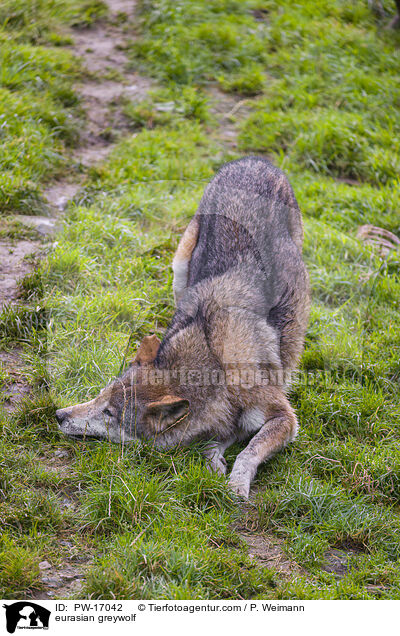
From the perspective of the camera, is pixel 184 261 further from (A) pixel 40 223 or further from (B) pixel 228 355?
(A) pixel 40 223

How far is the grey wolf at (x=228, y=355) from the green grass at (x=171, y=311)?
0.20 meters

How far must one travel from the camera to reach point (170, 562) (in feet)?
11.3

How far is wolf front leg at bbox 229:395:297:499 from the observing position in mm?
Result: 4191

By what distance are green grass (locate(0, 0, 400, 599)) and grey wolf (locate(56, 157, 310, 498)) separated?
0.20 metres

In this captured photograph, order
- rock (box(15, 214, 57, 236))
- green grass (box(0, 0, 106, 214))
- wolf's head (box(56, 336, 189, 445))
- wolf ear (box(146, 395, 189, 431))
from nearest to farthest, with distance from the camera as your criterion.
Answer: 1. wolf ear (box(146, 395, 189, 431))
2. wolf's head (box(56, 336, 189, 445))
3. rock (box(15, 214, 57, 236))
4. green grass (box(0, 0, 106, 214))

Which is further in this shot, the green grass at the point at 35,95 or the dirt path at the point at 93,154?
the green grass at the point at 35,95

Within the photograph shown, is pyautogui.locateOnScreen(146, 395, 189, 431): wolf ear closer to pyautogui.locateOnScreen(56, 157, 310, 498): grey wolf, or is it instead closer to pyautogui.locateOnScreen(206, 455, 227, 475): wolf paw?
pyautogui.locateOnScreen(56, 157, 310, 498): grey wolf

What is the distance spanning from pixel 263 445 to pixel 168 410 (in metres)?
0.76

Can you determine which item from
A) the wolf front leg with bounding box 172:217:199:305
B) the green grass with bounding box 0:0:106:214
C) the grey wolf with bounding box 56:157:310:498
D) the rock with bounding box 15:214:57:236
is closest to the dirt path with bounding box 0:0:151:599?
the rock with bounding box 15:214:57:236

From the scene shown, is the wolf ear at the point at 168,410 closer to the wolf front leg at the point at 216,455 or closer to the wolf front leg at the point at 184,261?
the wolf front leg at the point at 216,455

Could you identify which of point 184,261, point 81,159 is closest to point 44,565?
point 184,261

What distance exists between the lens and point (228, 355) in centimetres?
456

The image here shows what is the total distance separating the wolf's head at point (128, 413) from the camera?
4.24 m

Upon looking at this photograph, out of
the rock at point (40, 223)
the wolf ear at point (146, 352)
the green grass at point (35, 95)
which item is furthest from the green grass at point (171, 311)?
the wolf ear at point (146, 352)
